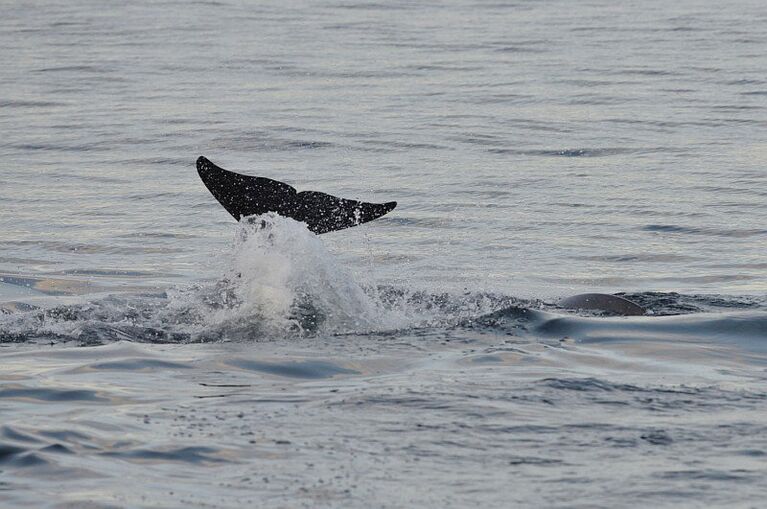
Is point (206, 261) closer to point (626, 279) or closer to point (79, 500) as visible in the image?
point (626, 279)

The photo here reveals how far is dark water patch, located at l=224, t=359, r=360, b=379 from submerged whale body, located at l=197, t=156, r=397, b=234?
1.31 m

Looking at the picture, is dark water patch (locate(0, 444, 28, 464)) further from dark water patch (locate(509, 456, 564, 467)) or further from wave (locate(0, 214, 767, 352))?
wave (locate(0, 214, 767, 352))

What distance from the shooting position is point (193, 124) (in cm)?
2062

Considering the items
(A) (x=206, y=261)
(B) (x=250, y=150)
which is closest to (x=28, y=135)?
(B) (x=250, y=150)

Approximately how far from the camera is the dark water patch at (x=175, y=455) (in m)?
6.26

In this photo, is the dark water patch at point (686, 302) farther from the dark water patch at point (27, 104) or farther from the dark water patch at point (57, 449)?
the dark water patch at point (27, 104)

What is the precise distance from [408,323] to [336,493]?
11.2ft

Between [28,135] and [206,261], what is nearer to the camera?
[206,261]

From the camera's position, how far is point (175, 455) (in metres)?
6.32

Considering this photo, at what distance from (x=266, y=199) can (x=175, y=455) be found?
3.26 m

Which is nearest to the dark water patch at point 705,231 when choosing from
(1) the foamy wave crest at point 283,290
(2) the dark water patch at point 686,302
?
(2) the dark water patch at point 686,302

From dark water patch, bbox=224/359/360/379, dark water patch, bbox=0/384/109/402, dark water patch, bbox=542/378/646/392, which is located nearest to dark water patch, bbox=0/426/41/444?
dark water patch, bbox=0/384/109/402

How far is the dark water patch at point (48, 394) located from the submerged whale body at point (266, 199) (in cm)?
202

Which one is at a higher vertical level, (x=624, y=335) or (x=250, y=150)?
(x=250, y=150)
